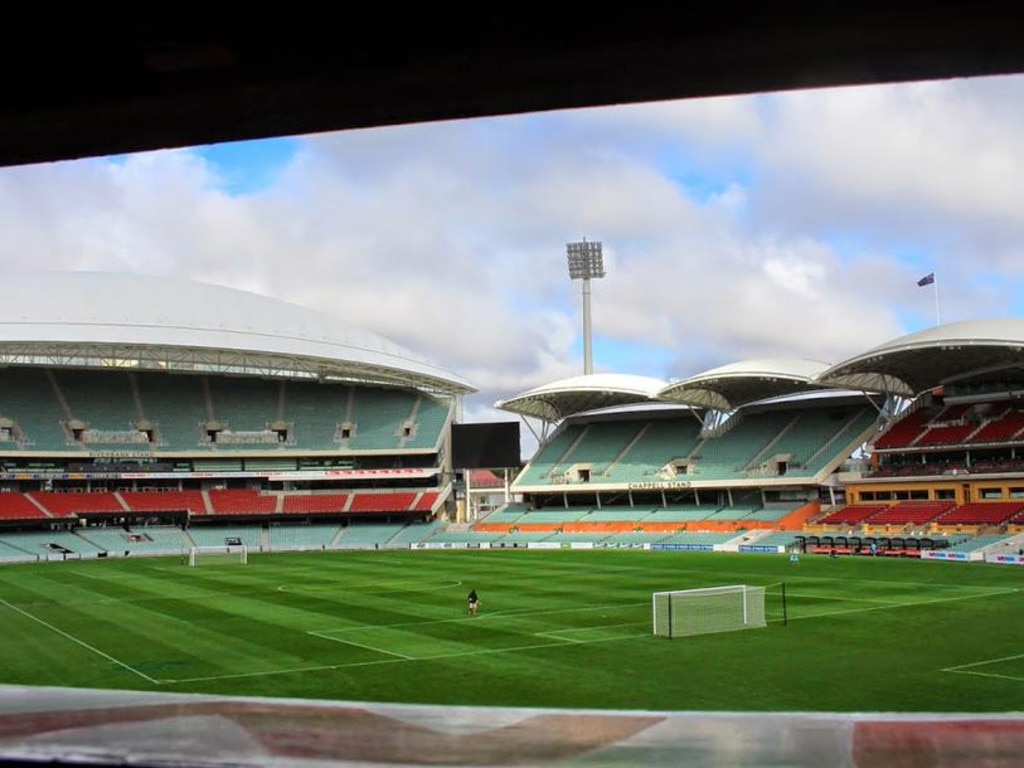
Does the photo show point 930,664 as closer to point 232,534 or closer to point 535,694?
point 535,694

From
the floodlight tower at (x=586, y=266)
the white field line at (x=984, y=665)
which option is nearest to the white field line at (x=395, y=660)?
the white field line at (x=984, y=665)

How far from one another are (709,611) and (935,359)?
136 ft

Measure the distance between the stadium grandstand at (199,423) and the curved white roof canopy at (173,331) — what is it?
15 cm

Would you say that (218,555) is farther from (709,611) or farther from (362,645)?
Result: (709,611)

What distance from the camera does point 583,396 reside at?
83.1 meters

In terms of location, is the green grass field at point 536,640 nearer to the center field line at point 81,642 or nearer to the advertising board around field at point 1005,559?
the center field line at point 81,642

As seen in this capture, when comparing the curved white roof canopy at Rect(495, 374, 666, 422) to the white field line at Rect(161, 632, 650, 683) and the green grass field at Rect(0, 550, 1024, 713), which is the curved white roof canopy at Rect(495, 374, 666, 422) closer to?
the green grass field at Rect(0, 550, 1024, 713)

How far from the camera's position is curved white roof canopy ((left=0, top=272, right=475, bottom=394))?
64.4m

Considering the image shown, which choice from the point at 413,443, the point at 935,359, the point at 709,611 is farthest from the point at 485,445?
the point at 709,611

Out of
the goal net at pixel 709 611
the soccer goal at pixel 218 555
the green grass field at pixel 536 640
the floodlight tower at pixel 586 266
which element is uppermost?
the floodlight tower at pixel 586 266

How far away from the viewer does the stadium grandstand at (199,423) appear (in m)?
67.6

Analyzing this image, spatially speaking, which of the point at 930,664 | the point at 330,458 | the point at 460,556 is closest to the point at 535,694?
the point at 930,664

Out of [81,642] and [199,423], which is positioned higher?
[199,423]

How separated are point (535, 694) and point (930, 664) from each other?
9370 millimetres
